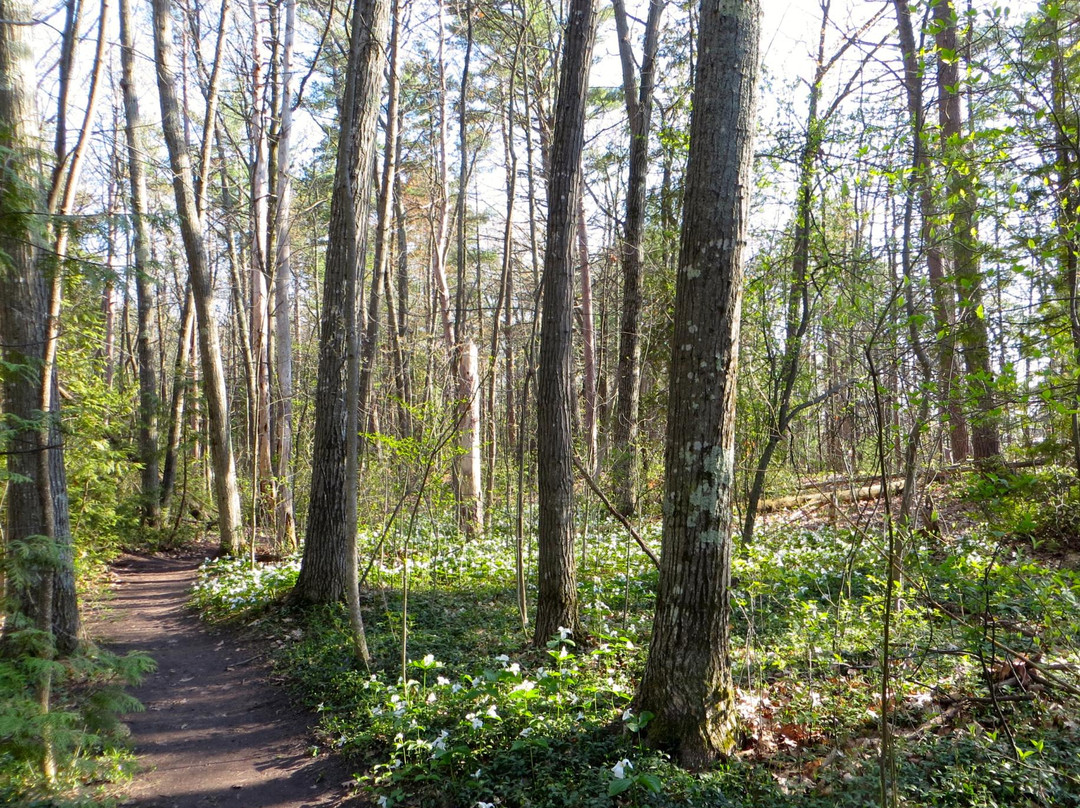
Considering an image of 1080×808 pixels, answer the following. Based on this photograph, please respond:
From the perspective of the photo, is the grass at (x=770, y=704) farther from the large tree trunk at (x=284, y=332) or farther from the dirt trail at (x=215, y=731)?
the large tree trunk at (x=284, y=332)

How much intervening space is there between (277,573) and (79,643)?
332cm

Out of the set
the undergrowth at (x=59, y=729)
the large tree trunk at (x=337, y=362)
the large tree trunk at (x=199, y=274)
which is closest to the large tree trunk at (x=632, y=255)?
the large tree trunk at (x=337, y=362)

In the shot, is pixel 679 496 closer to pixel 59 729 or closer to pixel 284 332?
pixel 59 729

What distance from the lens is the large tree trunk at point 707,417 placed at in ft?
12.3

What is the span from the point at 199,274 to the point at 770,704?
10998 mm

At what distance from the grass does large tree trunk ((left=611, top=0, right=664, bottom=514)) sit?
194 inches

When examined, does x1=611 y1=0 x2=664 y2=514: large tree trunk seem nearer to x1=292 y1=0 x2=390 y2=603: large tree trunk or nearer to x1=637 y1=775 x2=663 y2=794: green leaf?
x1=292 y1=0 x2=390 y2=603: large tree trunk

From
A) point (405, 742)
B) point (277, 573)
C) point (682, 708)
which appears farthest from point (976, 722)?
point (277, 573)

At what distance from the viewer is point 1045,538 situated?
7434 millimetres

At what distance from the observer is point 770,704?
167 inches

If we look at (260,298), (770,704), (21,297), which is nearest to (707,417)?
(770,704)

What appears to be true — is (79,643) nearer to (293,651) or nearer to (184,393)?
(293,651)

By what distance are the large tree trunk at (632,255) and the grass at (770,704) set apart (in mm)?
4932

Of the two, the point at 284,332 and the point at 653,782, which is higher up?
the point at 284,332
